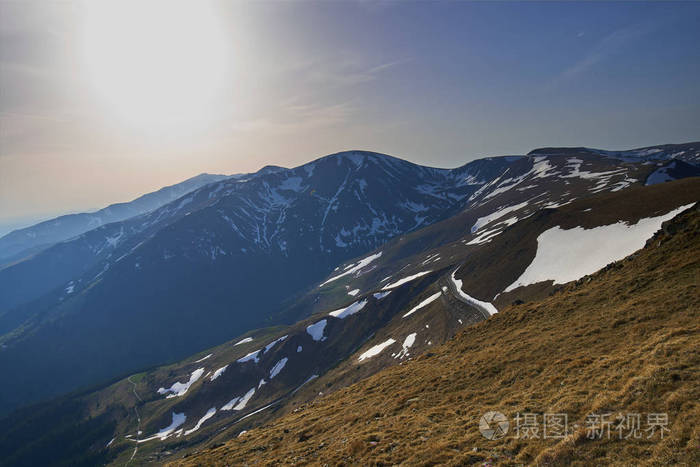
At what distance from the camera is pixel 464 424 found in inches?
704

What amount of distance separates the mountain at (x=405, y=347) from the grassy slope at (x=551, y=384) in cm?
25

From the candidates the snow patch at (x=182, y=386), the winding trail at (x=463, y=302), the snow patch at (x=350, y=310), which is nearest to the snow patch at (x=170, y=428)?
the snow patch at (x=182, y=386)

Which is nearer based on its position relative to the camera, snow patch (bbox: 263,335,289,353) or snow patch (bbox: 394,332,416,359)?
snow patch (bbox: 394,332,416,359)

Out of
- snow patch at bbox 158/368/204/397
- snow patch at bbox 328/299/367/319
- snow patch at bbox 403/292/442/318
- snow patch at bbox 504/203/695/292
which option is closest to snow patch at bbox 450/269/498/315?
snow patch at bbox 504/203/695/292

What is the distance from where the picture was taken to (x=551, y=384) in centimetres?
1903

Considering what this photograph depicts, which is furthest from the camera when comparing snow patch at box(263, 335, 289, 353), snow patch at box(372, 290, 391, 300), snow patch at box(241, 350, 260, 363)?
snow patch at box(263, 335, 289, 353)

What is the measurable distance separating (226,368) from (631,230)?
5313 inches

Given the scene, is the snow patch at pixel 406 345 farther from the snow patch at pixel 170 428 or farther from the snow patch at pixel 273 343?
the snow patch at pixel 170 428

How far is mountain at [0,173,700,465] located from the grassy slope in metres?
0.25

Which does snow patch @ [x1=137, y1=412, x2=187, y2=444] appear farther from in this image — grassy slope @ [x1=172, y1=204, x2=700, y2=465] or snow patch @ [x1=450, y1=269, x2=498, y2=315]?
snow patch @ [x1=450, y1=269, x2=498, y2=315]

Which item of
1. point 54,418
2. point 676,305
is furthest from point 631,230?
point 54,418

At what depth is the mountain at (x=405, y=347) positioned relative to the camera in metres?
26.6

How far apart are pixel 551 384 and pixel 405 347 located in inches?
1861

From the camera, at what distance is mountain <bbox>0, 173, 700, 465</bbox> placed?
87.2 feet
